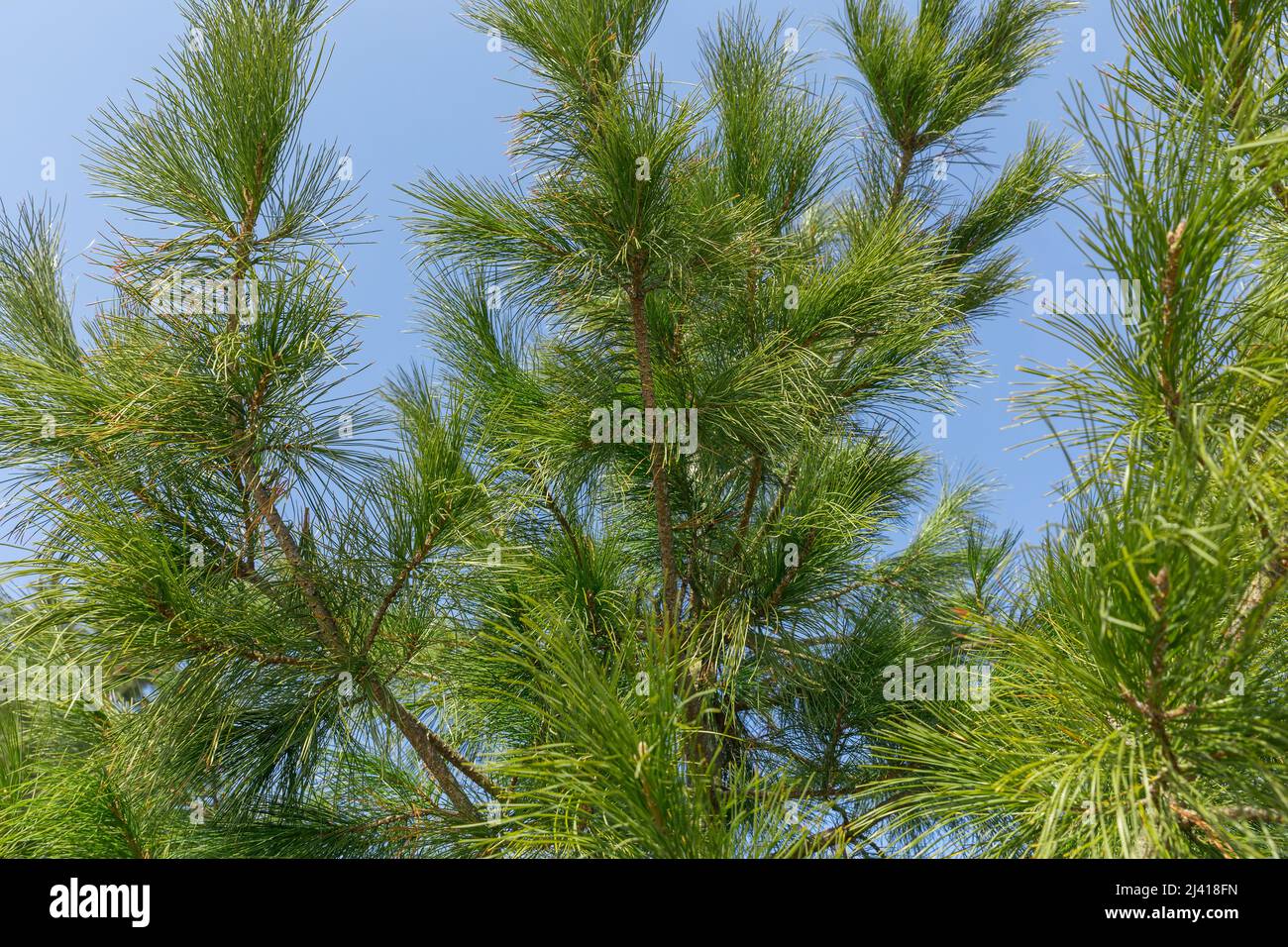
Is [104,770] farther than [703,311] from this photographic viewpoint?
No

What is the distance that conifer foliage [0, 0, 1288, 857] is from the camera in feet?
2.55

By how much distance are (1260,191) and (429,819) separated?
158 cm

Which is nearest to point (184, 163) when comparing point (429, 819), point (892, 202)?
point (429, 819)

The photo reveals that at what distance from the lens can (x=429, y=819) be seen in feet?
5.40

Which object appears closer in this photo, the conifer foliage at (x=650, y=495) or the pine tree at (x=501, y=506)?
the conifer foliage at (x=650, y=495)

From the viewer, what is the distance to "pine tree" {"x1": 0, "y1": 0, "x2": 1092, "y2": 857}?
114 centimetres

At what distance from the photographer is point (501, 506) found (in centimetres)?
163

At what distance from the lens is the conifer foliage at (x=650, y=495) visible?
30.6 inches

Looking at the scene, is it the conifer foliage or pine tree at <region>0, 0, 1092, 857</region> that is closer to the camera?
the conifer foliage

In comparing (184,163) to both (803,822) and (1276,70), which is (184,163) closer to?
(803,822)

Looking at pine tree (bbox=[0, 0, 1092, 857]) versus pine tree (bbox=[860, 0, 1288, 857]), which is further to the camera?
pine tree (bbox=[0, 0, 1092, 857])

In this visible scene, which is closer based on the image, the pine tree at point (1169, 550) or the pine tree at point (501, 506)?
the pine tree at point (1169, 550)

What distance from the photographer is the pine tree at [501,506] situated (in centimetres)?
114

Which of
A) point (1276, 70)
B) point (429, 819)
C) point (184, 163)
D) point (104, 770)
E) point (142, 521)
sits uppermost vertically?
point (184, 163)
